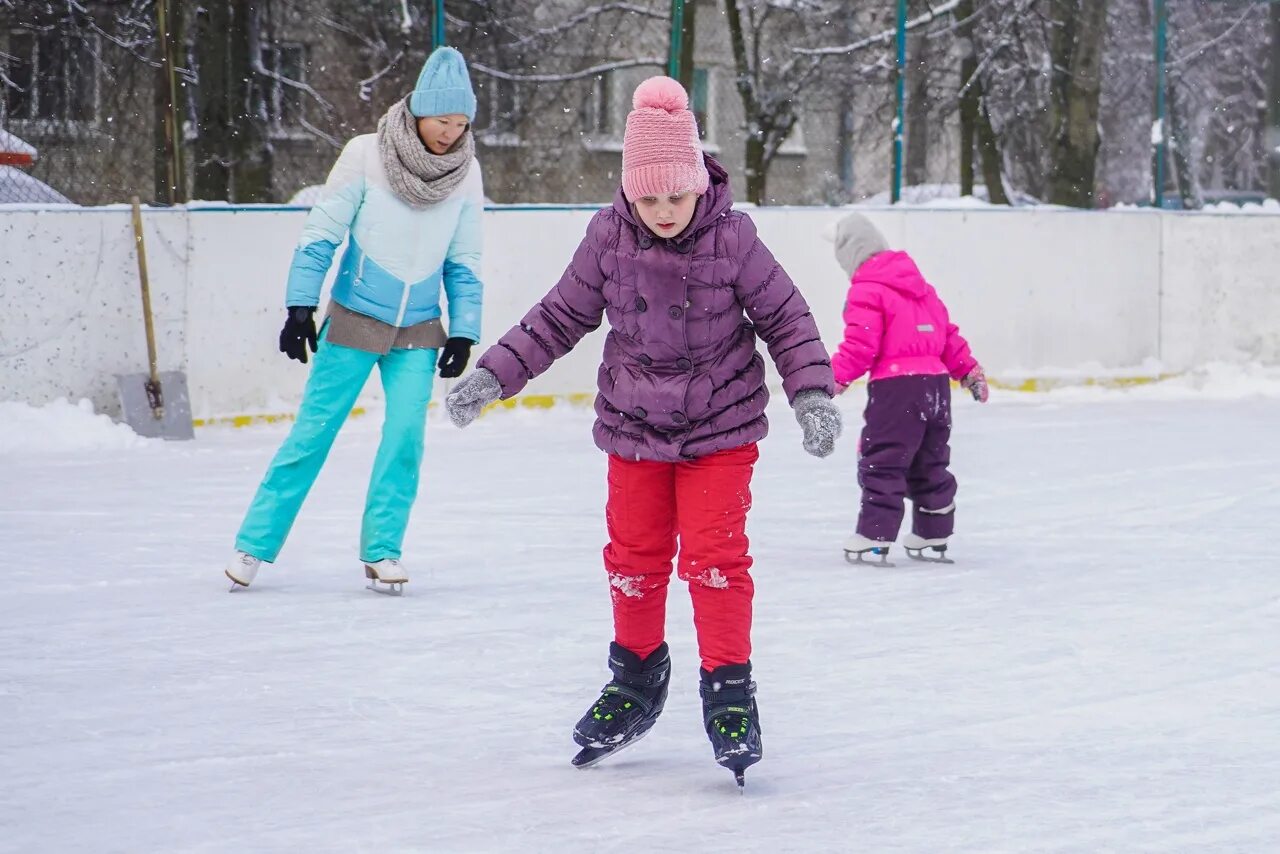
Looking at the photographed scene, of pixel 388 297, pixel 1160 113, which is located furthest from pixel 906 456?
pixel 1160 113

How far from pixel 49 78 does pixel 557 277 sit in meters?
2.82

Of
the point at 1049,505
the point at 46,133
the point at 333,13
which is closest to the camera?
the point at 1049,505

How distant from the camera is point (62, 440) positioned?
827cm

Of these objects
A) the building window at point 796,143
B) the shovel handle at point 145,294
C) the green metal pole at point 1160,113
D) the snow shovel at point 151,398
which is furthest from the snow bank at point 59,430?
the green metal pole at point 1160,113

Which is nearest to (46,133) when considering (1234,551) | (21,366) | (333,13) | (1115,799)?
(21,366)

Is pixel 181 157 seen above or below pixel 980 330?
above

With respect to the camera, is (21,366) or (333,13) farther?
(333,13)

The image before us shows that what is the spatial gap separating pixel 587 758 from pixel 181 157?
21.7 ft

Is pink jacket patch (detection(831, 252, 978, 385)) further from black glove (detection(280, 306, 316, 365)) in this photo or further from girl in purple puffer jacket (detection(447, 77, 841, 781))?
girl in purple puffer jacket (detection(447, 77, 841, 781))

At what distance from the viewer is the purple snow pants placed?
575 centimetres

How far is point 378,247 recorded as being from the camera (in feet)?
16.7

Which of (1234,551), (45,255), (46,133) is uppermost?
(46,133)

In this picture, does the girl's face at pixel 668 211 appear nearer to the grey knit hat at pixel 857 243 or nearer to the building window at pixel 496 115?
the grey knit hat at pixel 857 243

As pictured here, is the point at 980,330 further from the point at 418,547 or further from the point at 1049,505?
the point at 418,547
